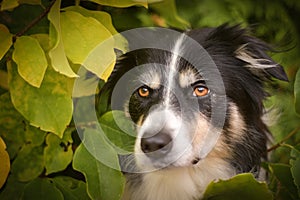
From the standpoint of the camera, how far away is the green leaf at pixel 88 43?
4.13 ft

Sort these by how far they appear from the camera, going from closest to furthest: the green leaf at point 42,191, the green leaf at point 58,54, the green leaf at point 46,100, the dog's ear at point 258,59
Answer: the green leaf at point 58,54
the green leaf at point 46,100
the green leaf at point 42,191
the dog's ear at point 258,59

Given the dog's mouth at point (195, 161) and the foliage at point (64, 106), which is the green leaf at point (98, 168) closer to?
the foliage at point (64, 106)

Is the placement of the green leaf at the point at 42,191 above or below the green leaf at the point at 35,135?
below

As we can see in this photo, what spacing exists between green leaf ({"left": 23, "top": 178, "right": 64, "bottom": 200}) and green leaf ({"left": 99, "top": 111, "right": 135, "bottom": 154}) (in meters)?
0.20

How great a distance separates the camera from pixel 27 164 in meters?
1.53

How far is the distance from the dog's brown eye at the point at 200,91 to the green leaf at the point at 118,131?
0.75ft

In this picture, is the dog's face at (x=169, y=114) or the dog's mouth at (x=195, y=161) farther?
the dog's mouth at (x=195, y=161)

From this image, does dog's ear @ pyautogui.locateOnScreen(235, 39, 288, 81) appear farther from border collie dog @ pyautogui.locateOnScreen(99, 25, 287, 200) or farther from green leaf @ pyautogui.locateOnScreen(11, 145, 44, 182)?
green leaf @ pyautogui.locateOnScreen(11, 145, 44, 182)

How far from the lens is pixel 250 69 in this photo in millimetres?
1767

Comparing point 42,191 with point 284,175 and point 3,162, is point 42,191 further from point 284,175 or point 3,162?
point 284,175

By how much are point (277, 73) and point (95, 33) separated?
2.14 ft

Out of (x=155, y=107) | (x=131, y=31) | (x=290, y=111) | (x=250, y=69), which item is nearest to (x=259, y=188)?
(x=155, y=107)

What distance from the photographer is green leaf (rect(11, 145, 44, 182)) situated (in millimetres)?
1523

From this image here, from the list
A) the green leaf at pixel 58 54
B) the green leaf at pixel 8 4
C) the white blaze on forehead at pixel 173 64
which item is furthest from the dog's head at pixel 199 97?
the green leaf at pixel 8 4
